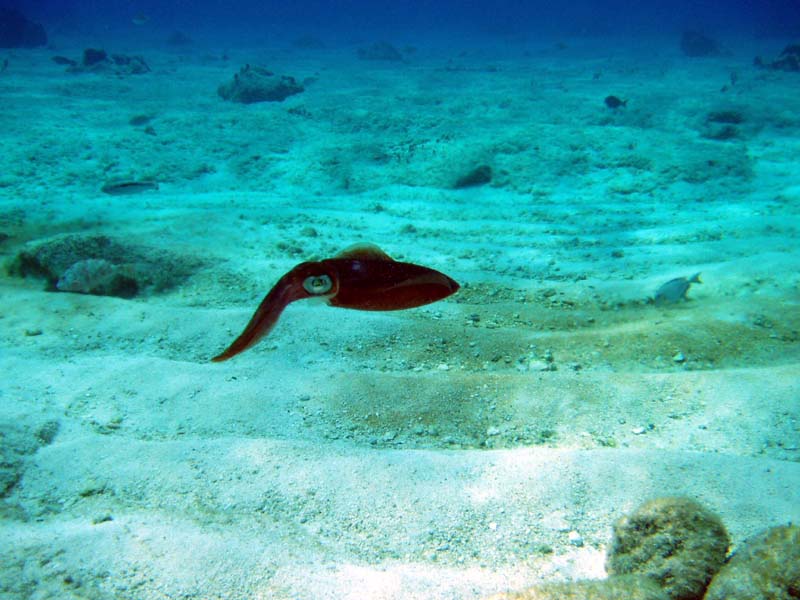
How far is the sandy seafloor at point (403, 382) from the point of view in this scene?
2199 mm

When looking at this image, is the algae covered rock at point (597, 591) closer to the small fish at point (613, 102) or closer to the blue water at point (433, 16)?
the small fish at point (613, 102)

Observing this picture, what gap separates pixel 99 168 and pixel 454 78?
1501 centimetres

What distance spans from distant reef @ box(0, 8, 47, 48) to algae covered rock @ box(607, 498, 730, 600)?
3870cm

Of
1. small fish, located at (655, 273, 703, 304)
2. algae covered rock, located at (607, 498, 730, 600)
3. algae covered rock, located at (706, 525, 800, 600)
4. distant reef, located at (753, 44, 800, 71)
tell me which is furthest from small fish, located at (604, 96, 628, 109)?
distant reef, located at (753, 44, 800, 71)

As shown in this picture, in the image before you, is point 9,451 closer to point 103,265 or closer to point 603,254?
point 103,265

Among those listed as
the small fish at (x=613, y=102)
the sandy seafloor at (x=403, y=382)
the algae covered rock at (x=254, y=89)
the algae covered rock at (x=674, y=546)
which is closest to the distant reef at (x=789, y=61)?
the small fish at (x=613, y=102)

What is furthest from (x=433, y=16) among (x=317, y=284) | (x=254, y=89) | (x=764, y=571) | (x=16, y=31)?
(x=764, y=571)

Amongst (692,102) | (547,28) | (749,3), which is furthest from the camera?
(749,3)

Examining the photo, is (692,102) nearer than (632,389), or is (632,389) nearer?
(632,389)

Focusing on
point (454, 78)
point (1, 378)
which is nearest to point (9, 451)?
point (1, 378)

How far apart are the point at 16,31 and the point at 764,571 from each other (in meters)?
39.6

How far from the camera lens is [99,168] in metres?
10.3

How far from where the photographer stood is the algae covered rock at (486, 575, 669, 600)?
5.65 ft

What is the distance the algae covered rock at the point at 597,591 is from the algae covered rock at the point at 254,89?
17313 mm
